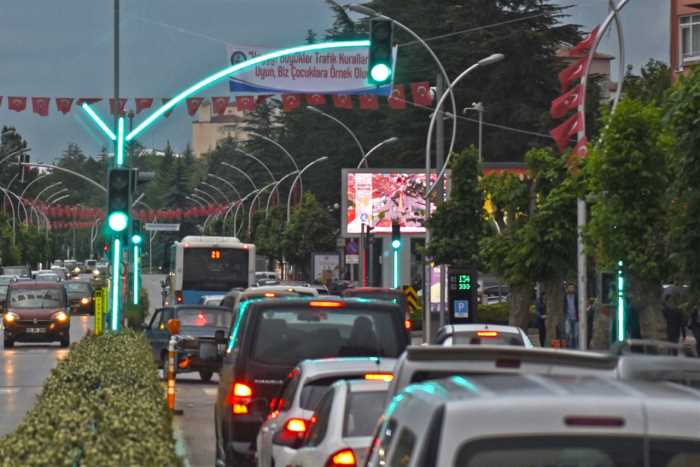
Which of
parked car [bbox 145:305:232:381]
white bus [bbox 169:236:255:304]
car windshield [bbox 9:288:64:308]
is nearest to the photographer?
parked car [bbox 145:305:232:381]

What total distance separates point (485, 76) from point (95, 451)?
79.3m

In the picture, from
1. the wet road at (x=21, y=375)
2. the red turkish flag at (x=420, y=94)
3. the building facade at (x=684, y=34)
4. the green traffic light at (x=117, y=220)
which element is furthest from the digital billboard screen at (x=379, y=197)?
the green traffic light at (x=117, y=220)

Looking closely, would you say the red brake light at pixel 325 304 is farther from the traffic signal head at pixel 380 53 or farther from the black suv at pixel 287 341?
the traffic signal head at pixel 380 53

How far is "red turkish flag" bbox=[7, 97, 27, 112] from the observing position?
4844 centimetres

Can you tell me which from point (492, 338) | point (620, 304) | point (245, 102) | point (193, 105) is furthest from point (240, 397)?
point (245, 102)

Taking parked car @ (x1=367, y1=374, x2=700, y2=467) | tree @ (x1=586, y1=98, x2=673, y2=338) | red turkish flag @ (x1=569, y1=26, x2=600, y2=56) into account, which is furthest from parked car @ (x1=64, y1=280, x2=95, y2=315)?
parked car @ (x1=367, y1=374, x2=700, y2=467)

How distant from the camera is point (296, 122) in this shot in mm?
134625

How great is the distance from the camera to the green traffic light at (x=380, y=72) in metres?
23.2

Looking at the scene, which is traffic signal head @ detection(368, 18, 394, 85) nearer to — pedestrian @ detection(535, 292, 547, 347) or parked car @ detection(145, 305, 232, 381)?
parked car @ detection(145, 305, 232, 381)

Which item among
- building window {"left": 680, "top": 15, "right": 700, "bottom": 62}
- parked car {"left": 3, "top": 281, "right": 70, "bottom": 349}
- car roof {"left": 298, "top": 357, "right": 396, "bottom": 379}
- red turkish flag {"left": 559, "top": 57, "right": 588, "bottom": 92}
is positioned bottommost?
parked car {"left": 3, "top": 281, "right": 70, "bottom": 349}

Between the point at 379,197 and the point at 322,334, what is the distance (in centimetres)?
5618

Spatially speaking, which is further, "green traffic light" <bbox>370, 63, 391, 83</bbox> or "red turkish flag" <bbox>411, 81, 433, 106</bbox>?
"red turkish flag" <bbox>411, 81, 433, 106</bbox>

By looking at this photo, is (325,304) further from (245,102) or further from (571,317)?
(245,102)

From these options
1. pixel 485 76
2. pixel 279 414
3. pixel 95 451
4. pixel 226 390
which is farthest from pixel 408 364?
pixel 485 76
